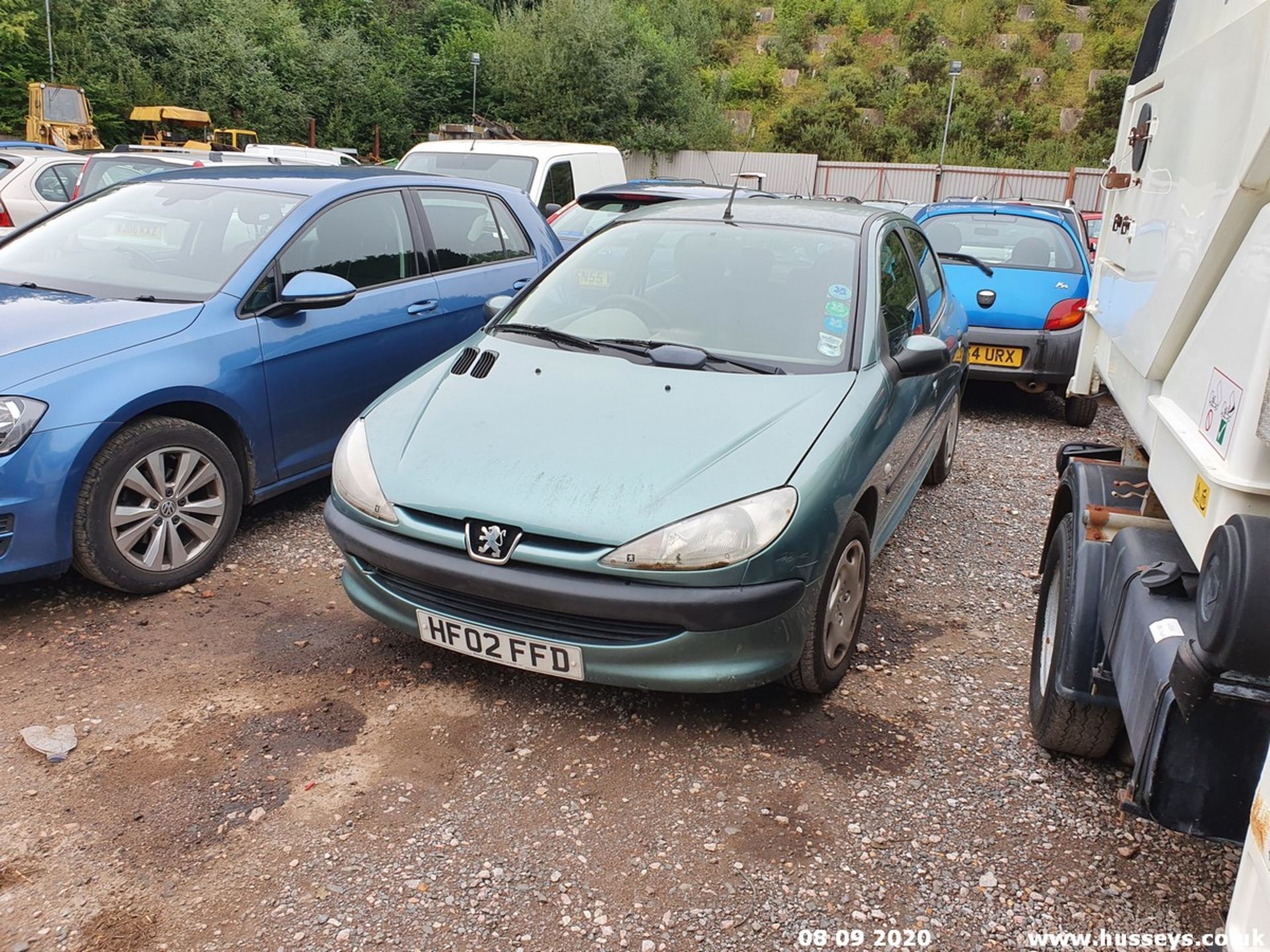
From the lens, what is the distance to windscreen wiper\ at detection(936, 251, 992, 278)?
301 inches

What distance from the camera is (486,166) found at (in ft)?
33.8

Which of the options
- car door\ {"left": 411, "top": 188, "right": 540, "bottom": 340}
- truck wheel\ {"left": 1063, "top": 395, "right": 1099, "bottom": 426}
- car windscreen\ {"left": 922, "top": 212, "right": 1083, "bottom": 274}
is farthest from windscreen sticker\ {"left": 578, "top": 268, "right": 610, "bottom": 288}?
car windscreen\ {"left": 922, "top": 212, "right": 1083, "bottom": 274}

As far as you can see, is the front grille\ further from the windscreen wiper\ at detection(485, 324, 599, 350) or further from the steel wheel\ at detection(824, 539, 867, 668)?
the windscreen wiper\ at detection(485, 324, 599, 350)

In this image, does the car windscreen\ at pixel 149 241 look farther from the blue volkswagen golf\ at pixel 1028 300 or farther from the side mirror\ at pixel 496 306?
the blue volkswagen golf\ at pixel 1028 300

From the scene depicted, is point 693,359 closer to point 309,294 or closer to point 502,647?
point 502,647

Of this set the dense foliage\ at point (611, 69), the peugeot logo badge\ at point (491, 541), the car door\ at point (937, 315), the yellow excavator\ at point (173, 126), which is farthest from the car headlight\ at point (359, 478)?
the dense foliage\ at point (611, 69)

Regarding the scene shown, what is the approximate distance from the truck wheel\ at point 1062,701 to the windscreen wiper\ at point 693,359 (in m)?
1.17

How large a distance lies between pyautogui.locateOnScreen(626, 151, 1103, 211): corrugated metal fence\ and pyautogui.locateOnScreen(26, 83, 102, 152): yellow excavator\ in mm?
16322

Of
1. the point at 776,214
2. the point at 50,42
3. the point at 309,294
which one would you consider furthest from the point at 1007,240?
the point at 50,42

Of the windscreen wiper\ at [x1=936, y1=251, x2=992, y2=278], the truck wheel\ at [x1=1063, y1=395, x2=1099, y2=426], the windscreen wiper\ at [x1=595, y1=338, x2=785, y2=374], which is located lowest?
the truck wheel\ at [x1=1063, y1=395, x2=1099, y2=426]

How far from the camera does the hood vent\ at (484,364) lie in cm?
372

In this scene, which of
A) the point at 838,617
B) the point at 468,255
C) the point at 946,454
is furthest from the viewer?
the point at 946,454

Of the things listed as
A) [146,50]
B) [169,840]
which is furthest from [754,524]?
[146,50]

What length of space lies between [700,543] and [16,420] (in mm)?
2485
